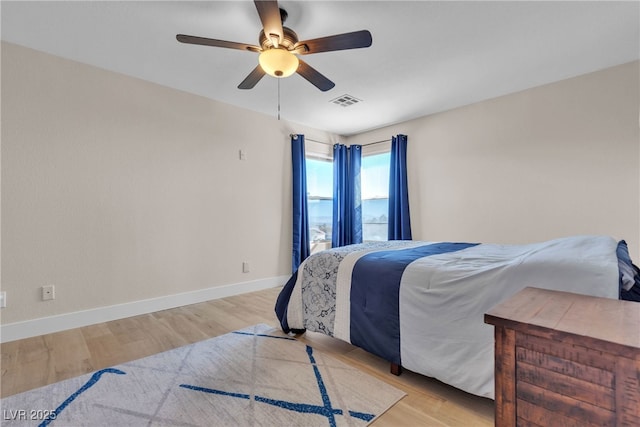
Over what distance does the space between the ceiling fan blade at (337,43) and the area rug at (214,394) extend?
2.00 meters

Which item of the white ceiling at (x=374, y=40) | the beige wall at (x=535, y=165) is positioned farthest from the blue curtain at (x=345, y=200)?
the white ceiling at (x=374, y=40)

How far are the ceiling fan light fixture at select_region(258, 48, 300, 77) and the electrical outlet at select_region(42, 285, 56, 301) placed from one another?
2463mm

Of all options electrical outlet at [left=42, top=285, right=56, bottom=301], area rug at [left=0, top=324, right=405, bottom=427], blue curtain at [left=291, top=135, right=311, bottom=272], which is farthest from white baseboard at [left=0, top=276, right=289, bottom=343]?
area rug at [left=0, top=324, right=405, bottom=427]

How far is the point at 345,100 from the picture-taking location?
3334 millimetres

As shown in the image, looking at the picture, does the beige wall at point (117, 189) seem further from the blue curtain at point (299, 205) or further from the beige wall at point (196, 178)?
the blue curtain at point (299, 205)

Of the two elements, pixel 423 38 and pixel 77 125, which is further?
pixel 77 125

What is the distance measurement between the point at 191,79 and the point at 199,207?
1.32 meters

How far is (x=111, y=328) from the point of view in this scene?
96.0 inches

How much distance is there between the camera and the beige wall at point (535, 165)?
2.56 m

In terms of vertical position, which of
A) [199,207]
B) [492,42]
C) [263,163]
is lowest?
[199,207]

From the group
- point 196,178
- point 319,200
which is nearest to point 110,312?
point 196,178

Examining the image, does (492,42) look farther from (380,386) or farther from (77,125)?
(77,125)

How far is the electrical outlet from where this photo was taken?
233 cm

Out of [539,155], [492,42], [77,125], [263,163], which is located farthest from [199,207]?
[539,155]
